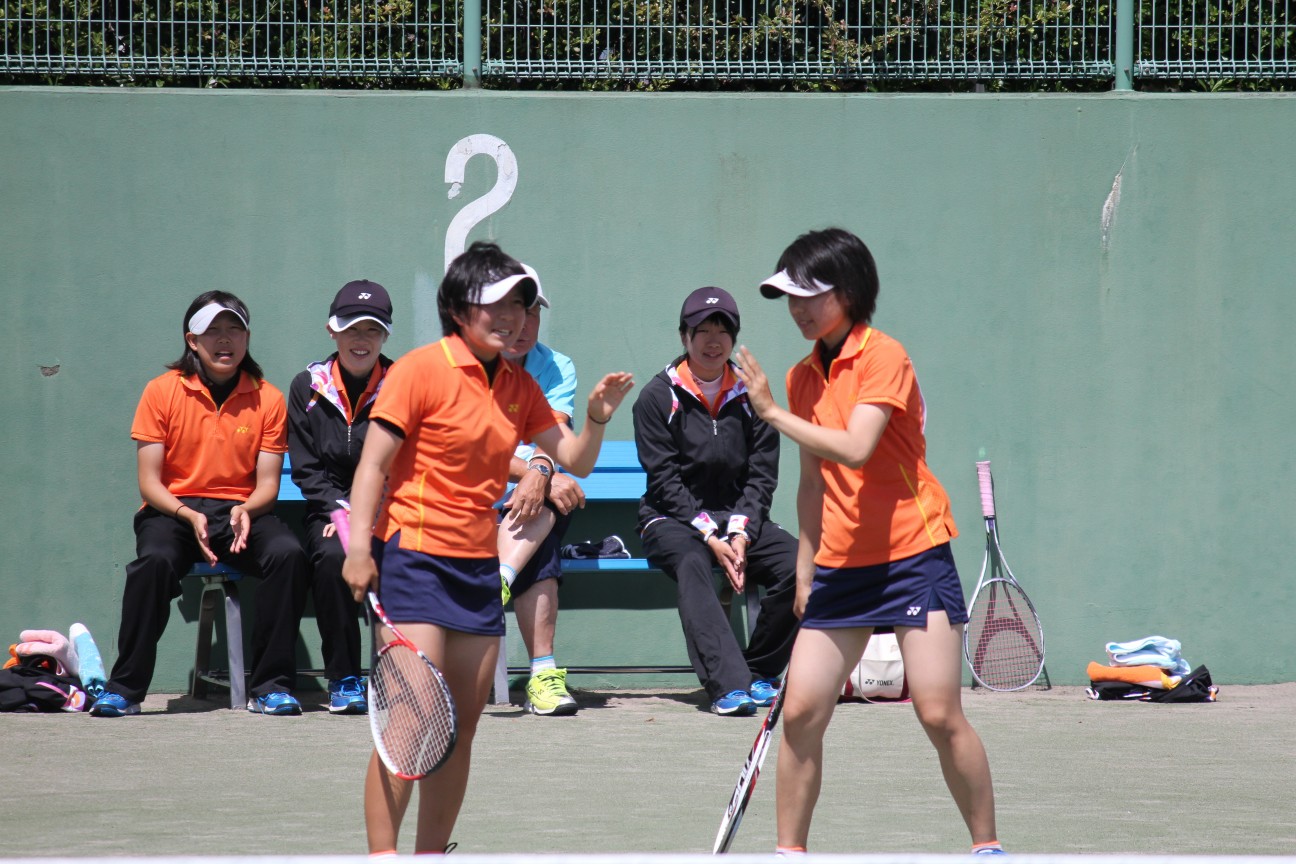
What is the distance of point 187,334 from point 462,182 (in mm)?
1491

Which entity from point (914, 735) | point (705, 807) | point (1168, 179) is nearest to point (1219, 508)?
point (1168, 179)

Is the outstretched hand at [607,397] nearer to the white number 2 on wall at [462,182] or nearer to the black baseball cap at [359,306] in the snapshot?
the black baseball cap at [359,306]

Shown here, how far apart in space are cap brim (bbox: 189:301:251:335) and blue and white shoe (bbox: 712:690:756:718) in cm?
265

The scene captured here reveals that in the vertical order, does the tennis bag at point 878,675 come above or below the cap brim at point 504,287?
below

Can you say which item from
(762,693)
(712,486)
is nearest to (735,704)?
(762,693)

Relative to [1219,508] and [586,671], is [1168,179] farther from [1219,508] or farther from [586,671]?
[586,671]

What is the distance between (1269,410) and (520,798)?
452cm

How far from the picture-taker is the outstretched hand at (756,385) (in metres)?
3.77

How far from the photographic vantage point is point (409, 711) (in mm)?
3570

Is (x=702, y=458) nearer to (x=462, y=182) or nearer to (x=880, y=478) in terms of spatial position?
(x=462, y=182)

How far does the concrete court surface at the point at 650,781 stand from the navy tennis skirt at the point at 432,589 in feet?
2.27

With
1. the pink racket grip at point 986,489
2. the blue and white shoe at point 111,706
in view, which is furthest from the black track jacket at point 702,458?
the blue and white shoe at point 111,706

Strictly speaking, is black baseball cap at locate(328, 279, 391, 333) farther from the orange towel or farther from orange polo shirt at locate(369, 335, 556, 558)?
the orange towel

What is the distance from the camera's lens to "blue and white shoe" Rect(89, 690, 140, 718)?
20.6ft
